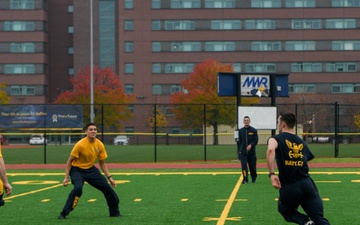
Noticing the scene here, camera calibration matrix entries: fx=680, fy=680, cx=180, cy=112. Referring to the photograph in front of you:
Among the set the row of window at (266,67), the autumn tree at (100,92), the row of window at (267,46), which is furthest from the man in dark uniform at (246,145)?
the row of window at (267,46)

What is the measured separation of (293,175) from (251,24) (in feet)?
263

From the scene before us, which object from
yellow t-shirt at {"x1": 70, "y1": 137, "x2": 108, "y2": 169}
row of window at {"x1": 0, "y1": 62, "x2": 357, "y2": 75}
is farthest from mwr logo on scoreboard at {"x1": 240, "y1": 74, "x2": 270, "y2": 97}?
row of window at {"x1": 0, "y1": 62, "x2": 357, "y2": 75}

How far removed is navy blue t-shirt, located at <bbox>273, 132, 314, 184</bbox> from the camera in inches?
335

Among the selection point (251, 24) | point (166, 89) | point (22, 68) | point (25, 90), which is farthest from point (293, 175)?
point (25, 90)

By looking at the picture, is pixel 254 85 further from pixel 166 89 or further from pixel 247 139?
pixel 166 89

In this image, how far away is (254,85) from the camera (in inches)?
1201

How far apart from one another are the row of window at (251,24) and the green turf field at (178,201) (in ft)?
215

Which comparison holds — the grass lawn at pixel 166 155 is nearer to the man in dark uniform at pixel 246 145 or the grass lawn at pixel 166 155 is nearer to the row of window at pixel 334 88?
the man in dark uniform at pixel 246 145

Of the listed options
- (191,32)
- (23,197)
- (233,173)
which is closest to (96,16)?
(191,32)

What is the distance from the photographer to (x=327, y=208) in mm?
13172

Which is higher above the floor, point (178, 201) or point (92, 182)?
point (92, 182)

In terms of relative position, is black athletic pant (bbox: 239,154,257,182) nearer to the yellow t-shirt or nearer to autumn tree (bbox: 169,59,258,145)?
the yellow t-shirt

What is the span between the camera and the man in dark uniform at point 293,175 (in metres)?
8.45

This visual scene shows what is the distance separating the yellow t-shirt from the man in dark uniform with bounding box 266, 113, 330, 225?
4501 mm
